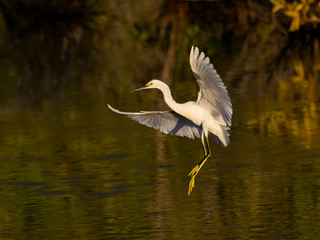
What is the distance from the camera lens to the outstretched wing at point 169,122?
32.1ft

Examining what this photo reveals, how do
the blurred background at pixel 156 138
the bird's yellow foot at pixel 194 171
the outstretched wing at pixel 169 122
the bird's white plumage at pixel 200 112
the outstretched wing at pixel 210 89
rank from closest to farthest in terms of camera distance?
1. the blurred background at pixel 156 138
2. the outstretched wing at pixel 210 89
3. the bird's white plumage at pixel 200 112
4. the bird's yellow foot at pixel 194 171
5. the outstretched wing at pixel 169 122

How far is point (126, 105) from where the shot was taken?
14.7m

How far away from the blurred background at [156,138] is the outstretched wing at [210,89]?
67cm

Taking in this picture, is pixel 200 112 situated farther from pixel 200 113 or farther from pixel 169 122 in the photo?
pixel 169 122

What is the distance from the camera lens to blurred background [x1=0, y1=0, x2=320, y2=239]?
8.19m

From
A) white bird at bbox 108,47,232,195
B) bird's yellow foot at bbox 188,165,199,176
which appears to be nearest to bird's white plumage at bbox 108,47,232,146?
white bird at bbox 108,47,232,195

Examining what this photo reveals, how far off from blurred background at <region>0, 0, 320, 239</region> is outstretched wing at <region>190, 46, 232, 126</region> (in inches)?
26.4

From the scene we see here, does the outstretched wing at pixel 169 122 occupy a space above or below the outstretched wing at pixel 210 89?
below

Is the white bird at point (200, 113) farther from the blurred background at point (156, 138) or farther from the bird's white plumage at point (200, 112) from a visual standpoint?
the blurred background at point (156, 138)

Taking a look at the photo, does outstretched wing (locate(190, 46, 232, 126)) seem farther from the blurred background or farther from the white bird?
→ the blurred background

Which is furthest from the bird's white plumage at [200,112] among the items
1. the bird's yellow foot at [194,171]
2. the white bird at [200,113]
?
the bird's yellow foot at [194,171]

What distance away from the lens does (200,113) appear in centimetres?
950

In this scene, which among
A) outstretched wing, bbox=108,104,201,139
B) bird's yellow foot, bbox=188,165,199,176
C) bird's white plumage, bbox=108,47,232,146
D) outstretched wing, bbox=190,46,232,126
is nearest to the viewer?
outstretched wing, bbox=190,46,232,126

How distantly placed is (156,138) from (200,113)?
2.73 m
